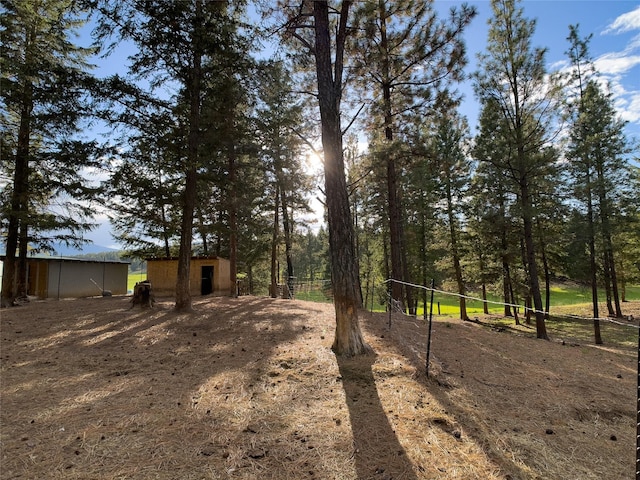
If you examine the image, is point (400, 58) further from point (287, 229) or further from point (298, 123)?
point (287, 229)

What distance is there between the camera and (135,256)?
19.2 m

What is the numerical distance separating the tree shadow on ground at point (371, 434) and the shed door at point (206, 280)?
11501 mm

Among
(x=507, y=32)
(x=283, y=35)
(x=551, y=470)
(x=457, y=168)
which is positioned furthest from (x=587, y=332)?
(x=283, y=35)

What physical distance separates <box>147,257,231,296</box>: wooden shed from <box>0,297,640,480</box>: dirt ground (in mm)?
8038

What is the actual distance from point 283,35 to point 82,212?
10114 millimetres

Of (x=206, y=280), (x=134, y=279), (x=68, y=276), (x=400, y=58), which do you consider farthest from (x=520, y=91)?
(x=134, y=279)

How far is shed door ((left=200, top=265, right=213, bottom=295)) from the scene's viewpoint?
14.2 meters

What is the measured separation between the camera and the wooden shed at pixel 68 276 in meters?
15.0

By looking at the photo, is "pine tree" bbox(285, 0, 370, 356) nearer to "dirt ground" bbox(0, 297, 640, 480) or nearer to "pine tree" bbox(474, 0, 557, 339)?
"dirt ground" bbox(0, 297, 640, 480)

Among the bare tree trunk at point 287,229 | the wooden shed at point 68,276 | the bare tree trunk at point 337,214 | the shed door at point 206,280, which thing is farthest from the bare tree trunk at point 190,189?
the wooden shed at point 68,276

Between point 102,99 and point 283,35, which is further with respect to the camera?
point 102,99

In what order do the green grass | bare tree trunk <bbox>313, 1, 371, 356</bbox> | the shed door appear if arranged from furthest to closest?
1. the green grass
2. the shed door
3. bare tree trunk <bbox>313, 1, 371, 356</bbox>

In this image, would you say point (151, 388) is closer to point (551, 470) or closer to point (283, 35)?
point (551, 470)

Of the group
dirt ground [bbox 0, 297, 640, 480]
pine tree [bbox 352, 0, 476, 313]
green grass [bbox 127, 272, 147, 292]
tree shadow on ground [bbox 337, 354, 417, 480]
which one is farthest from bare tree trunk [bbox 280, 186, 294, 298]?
tree shadow on ground [bbox 337, 354, 417, 480]
